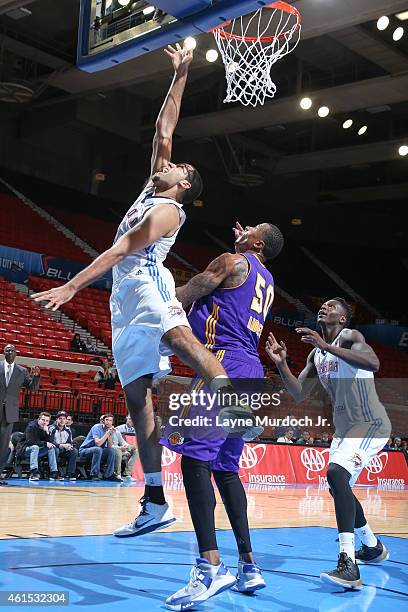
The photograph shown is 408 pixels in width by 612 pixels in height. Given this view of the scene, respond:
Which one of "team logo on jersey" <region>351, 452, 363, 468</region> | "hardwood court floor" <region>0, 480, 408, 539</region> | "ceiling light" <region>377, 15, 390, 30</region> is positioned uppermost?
"ceiling light" <region>377, 15, 390, 30</region>

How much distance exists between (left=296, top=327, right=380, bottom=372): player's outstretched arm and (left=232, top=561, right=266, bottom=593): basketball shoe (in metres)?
1.50

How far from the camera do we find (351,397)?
562 centimetres

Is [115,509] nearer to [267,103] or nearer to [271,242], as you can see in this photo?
[271,242]

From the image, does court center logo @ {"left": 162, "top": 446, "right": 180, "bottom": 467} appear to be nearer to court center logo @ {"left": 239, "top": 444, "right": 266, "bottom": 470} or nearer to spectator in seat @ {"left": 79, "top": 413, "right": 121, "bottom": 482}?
spectator in seat @ {"left": 79, "top": 413, "right": 121, "bottom": 482}

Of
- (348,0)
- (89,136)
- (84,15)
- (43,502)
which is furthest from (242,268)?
(89,136)

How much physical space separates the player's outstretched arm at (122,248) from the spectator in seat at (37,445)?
9207mm

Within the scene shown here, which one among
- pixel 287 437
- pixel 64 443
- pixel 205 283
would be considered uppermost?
pixel 205 283

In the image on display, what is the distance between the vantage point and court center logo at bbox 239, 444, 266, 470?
49.6 ft

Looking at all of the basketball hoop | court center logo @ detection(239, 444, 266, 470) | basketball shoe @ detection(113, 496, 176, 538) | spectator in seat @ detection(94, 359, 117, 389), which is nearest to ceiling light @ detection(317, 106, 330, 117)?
spectator in seat @ detection(94, 359, 117, 389)

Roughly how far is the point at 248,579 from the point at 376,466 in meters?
14.3

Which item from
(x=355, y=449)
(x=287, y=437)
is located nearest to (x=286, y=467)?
(x=287, y=437)

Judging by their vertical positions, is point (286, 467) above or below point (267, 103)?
below

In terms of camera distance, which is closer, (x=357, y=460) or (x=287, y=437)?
(x=357, y=460)

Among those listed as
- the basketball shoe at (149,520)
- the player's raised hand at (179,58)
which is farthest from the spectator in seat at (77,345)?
the basketball shoe at (149,520)
